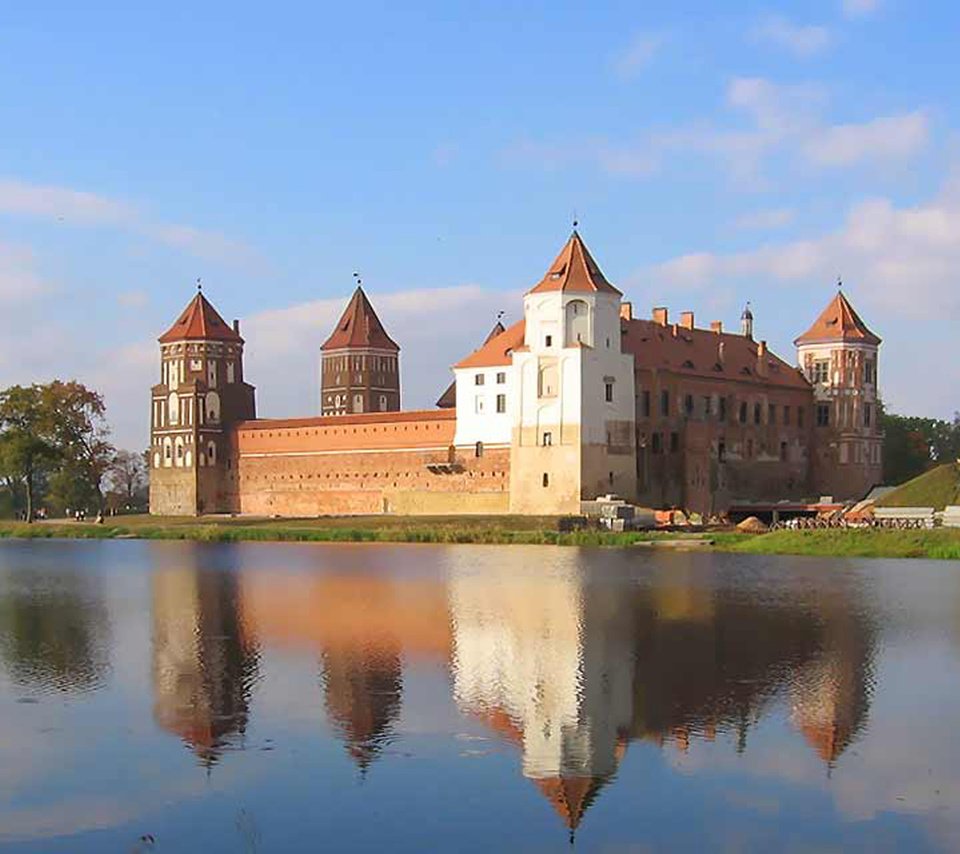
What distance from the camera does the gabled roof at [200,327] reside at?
6975 cm

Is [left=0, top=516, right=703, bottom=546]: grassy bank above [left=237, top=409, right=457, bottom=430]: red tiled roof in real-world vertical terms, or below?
below

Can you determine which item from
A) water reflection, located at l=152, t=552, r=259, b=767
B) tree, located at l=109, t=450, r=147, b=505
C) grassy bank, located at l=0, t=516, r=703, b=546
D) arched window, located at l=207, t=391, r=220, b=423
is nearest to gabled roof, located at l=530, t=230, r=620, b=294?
grassy bank, located at l=0, t=516, r=703, b=546

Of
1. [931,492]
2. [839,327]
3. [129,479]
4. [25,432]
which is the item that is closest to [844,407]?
[839,327]

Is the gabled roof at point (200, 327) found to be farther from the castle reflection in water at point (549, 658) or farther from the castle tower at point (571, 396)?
the castle reflection in water at point (549, 658)

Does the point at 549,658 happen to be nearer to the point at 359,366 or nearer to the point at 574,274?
the point at 574,274

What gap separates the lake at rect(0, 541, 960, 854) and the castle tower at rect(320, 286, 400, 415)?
53716mm

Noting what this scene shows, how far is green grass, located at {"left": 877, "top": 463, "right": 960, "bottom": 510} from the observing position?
49344mm

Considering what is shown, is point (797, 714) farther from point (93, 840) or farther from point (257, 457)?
point (257, 457)

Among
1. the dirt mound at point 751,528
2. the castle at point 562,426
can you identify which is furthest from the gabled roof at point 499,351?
the dirt mound at point 751,528

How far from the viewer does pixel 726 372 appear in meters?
62.7

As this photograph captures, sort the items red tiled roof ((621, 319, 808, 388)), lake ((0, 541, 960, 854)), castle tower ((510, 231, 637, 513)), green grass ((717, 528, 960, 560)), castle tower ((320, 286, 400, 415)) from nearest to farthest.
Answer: lake ((0, 541, 960, 854)) → green grass ((717, 528, 960, 560)) → castle tower ((510, 231, 637, 513)) → red tiled roof ((621, 319, 808, 388)) → castle tower ((320, 286, 400, 415))

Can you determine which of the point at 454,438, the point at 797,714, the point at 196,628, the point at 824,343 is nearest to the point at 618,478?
the point at 454,438

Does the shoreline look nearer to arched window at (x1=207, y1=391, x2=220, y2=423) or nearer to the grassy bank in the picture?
the grassy bank

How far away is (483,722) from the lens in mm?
13844
